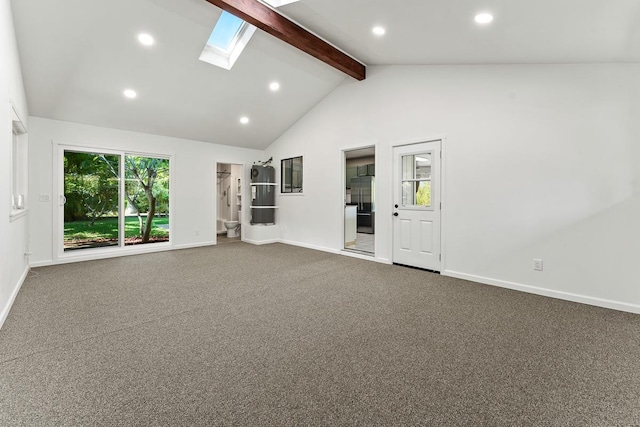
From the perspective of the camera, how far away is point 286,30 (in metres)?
3.67

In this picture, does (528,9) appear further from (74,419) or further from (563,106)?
(74,419)

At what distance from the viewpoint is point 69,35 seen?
3.26 meters

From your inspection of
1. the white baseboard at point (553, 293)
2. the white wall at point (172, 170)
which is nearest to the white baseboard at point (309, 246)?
the white wall at point (172, 170)

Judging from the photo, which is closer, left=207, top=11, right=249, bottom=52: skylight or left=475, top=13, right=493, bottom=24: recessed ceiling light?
left=475, top=13, right=493, bottom=24: recessed ceiling light

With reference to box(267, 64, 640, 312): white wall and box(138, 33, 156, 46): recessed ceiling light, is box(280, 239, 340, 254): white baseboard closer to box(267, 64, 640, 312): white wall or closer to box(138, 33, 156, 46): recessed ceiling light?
box(267, 64, 640, 312): white wall

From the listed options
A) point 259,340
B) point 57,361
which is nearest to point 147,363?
point 57,361

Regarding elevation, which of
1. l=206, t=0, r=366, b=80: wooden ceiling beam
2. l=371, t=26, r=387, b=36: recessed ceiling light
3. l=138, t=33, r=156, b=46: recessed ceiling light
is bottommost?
l=138, t=33, r=156, b=46: recessed ceiling light

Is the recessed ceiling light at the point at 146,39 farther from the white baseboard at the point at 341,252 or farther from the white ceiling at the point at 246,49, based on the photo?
the white baseboard at the point at 341,252

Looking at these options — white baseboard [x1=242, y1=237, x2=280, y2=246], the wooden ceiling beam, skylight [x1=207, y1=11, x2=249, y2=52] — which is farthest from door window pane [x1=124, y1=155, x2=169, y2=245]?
the wooden ceiling beam

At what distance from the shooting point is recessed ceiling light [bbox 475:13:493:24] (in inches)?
102

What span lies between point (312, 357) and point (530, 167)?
Answer: 10.5ft

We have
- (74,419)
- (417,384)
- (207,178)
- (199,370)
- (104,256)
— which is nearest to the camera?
(74,419)

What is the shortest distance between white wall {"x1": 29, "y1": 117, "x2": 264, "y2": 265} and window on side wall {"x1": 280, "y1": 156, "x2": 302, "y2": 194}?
946 millimetres

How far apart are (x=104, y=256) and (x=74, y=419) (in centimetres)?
454
